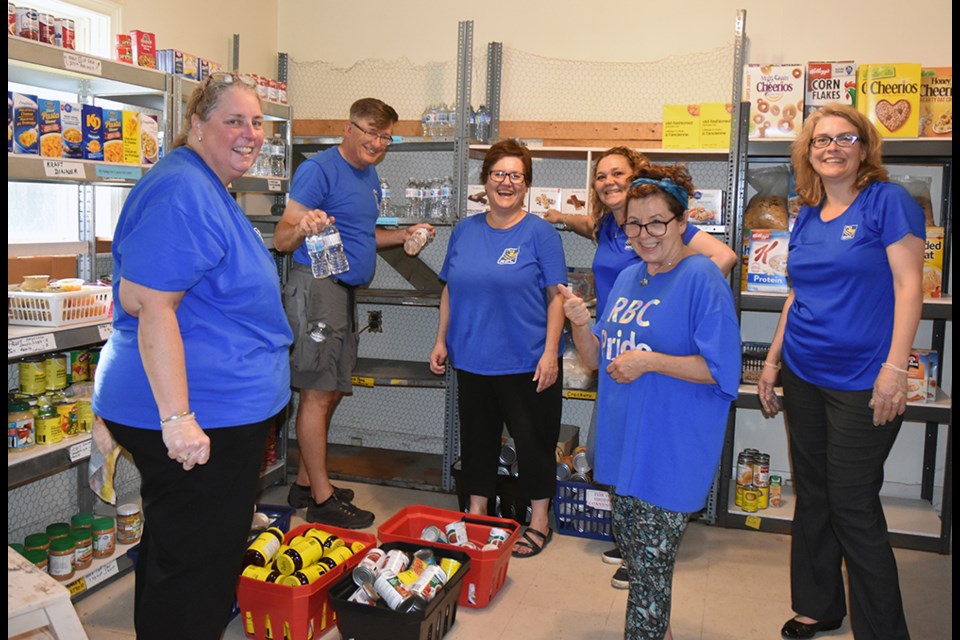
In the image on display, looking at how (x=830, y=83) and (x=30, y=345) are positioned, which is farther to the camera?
(x=830, y=83)

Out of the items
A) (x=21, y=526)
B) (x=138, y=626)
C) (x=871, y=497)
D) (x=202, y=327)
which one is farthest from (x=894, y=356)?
(x=21, y=526)

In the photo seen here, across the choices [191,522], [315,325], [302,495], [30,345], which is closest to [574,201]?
[315,325]

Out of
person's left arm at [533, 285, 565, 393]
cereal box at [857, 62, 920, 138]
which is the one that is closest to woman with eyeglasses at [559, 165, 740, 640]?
person's left arm at [533, 285, 565, 393]

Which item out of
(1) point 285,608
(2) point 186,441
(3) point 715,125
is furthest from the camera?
(3) point 715,125

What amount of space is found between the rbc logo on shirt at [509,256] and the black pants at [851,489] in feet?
4.22

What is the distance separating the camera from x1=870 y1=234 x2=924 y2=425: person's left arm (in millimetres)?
2641

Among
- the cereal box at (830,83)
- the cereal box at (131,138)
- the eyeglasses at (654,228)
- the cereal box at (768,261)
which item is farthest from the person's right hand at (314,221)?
the cereal box at (830,83)

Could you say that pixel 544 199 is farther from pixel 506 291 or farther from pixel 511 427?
pixel 511 427

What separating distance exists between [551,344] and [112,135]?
207 centimetres

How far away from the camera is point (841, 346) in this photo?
2775 mm

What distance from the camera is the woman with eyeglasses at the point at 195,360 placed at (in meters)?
2.00

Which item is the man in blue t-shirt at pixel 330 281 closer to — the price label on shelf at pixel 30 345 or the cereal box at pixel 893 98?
the price label on shelf at pixel 30 345

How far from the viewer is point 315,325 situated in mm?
3936

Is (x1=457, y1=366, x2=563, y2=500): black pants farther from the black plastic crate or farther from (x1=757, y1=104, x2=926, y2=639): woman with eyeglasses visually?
(x1=757, y1=104, x2=926, y2=639): woman with eyeglasses
